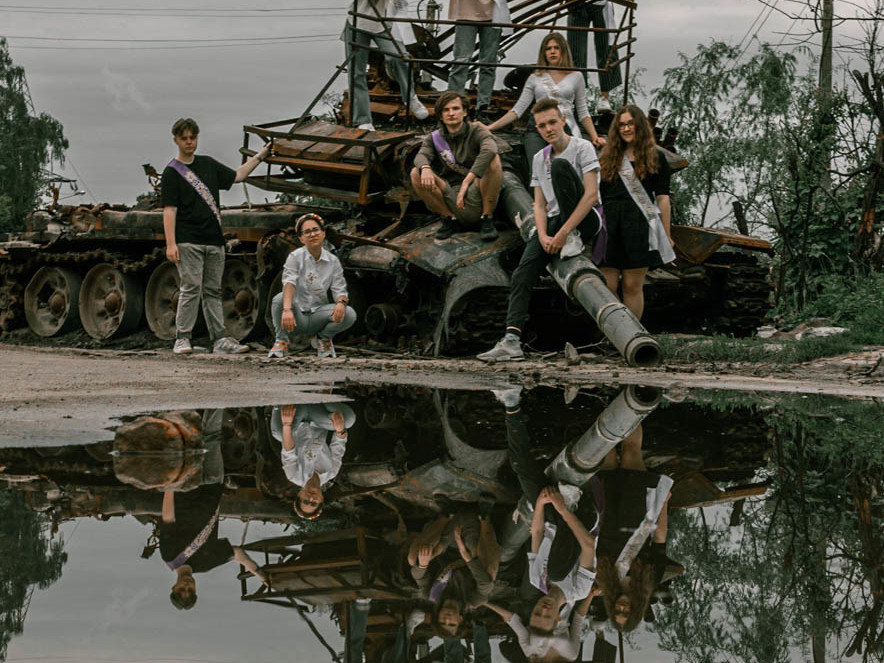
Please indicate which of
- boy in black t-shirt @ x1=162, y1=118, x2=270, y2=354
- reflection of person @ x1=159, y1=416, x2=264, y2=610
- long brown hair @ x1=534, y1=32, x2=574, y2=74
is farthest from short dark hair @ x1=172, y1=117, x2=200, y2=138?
reflection of person @ x1=159, y1=416, x2=264, y2=610

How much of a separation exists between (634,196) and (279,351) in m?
3.85

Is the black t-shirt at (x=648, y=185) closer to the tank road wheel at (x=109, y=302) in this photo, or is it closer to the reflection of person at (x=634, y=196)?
the reflection of person at (x=634, y=196)

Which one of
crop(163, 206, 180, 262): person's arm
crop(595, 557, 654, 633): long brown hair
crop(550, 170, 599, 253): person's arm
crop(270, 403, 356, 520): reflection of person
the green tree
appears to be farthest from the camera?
the green tree

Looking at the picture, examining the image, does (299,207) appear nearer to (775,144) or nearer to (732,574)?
(732,574)

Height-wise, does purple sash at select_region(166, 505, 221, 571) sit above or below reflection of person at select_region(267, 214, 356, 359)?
below

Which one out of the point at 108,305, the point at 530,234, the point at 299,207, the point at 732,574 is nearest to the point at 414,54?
the point at 299,207

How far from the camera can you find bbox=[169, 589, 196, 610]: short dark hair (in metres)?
2.54

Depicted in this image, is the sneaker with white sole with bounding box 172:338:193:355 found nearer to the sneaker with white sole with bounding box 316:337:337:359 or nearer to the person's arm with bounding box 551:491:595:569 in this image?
the sneaker with white sole with bounding box 316:337:337:359

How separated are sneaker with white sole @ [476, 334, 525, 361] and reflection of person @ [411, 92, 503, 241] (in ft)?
5.24

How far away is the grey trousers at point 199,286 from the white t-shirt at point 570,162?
3976 millimetres

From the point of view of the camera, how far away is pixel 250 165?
1320 centimetres

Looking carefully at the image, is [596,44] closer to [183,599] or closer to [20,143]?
[183,599]

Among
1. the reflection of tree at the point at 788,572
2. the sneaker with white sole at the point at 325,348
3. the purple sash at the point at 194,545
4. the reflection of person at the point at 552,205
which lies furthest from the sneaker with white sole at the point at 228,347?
the purple sash at the point at 194,545

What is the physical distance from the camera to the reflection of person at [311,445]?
13.1 feet
